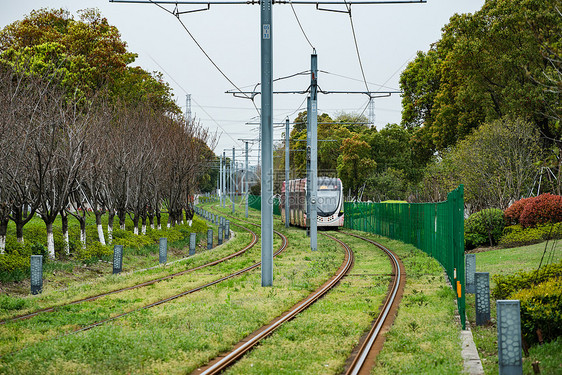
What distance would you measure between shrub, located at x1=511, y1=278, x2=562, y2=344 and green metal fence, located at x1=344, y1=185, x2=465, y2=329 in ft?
4.84

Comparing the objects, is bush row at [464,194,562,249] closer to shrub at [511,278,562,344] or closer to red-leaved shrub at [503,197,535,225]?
red-leaved shrub at [503,197,535,225]

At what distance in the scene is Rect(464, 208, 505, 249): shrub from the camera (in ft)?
82.3

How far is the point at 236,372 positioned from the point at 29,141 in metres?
14.4

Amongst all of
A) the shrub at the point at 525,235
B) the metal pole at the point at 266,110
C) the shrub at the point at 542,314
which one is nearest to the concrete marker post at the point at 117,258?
the metal pole at the point at 266,110

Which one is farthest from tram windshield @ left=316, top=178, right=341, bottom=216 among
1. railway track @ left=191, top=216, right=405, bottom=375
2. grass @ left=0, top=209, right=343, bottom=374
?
grass @ left=0, top=209, right=343, bottom=374

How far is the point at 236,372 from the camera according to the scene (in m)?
7.48

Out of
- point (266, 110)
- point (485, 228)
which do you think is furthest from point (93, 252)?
point (485, 228)

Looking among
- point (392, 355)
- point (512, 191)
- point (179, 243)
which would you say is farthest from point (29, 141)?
point (512, 191)

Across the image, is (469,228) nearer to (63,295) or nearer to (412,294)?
(412,294)

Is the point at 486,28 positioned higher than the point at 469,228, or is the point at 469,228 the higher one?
the point at 486,28

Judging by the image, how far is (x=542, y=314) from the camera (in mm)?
8062

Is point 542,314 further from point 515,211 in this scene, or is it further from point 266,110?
point 515,211

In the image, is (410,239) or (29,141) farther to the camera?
(410,239)

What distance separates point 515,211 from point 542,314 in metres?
17.6
